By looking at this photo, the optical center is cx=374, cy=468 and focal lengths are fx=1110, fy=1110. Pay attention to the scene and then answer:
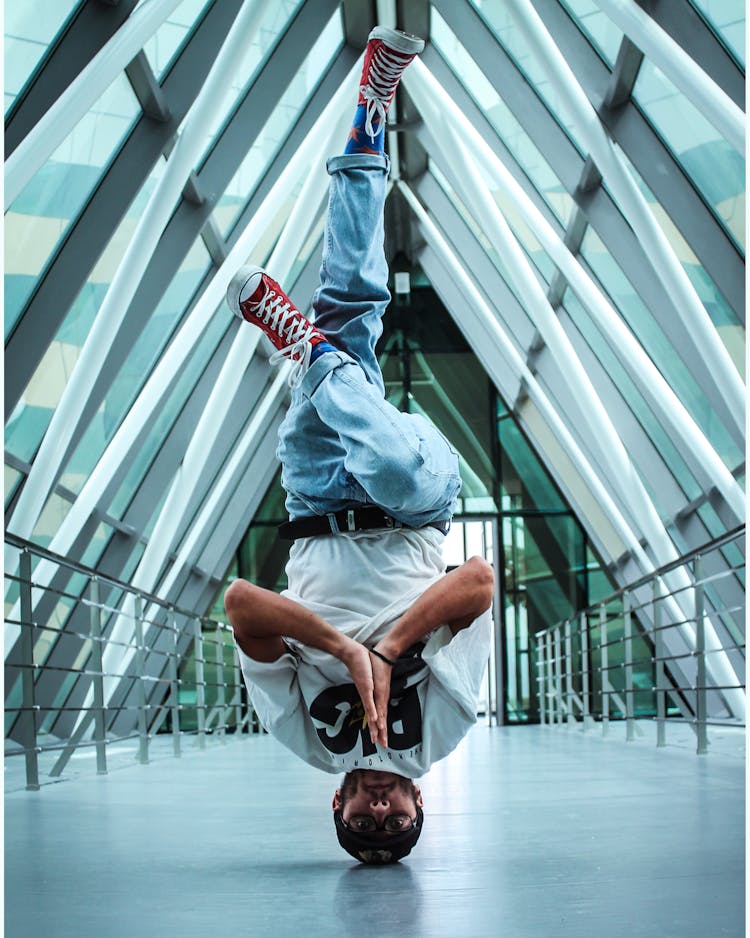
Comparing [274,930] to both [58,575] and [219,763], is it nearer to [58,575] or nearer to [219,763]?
[219,763]

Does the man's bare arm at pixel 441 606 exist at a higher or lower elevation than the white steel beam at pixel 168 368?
lower

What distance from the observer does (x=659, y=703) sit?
558 cm

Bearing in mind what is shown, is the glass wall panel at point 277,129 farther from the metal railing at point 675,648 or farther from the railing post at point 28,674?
the railing post at point 28,674

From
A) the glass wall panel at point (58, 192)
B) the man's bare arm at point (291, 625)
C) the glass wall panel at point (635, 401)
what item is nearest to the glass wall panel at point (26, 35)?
Answer: the glass wall panel at point (58, 192)

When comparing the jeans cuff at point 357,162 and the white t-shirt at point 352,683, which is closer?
the white t-shirt at point 352,683

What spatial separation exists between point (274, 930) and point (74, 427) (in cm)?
467

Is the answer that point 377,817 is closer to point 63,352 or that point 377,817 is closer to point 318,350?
point 318,350

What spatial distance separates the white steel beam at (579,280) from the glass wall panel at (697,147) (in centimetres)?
144

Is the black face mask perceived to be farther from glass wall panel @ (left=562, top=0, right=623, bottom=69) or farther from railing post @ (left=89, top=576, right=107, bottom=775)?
glass wall panel @ (left=562, top=0, right=623, bottom=69)

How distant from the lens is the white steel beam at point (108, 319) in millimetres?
5727

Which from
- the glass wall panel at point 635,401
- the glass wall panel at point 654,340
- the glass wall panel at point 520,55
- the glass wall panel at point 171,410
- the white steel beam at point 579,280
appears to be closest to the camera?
the white steel beam at point 579,280

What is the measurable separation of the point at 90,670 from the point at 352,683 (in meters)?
3.33

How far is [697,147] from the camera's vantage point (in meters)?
5.58

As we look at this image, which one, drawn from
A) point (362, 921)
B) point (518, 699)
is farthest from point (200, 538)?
point (362, 921)
